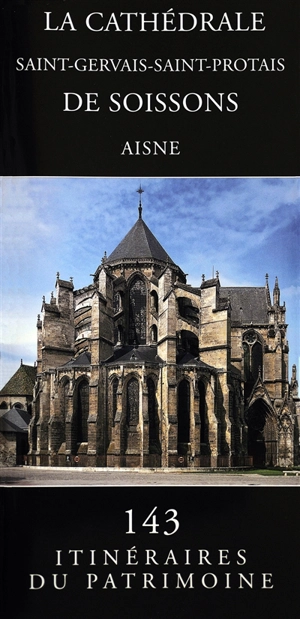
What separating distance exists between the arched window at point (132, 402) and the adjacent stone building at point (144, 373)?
49mm

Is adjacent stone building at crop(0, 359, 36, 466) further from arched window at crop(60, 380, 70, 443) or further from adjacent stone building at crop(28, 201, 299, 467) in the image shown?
arched window at crop(60, 380, 70, 443)

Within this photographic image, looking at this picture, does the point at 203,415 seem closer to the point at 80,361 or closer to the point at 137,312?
the point at 80,361

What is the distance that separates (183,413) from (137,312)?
789cm

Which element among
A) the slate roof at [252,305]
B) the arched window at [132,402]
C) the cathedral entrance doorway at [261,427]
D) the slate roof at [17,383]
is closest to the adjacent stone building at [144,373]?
the arched window at [132,402]

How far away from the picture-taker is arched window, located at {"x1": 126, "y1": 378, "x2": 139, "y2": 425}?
30.4m

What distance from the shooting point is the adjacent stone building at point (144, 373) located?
89.5 ft

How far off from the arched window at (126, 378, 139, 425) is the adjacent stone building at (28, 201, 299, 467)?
0.16 ft

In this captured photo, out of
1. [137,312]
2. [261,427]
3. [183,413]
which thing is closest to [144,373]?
[183,413]

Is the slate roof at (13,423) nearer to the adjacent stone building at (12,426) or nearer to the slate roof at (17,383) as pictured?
the adjacent stone building at (12,426)

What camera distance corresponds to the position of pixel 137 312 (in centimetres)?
3678

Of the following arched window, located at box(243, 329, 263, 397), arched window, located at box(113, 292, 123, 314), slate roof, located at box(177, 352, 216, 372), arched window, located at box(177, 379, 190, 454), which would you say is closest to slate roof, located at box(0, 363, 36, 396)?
arched window, located at box(177, 379, 190, 454)
